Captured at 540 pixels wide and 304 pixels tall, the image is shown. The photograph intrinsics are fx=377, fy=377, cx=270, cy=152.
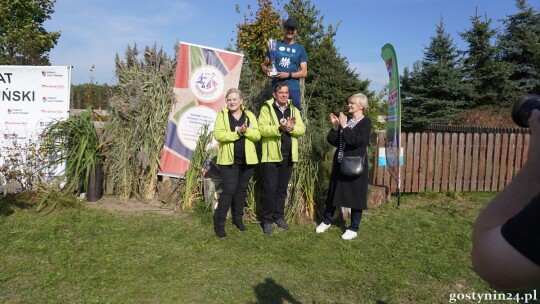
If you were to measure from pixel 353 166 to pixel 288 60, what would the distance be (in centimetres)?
188

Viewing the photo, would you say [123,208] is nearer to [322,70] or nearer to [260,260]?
[260,260]

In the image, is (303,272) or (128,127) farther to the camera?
(128,127)

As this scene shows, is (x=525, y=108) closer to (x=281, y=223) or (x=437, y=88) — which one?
(x=281, y=223)

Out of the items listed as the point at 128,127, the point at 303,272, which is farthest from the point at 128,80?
the point at 303,272

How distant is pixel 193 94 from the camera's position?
6.12m

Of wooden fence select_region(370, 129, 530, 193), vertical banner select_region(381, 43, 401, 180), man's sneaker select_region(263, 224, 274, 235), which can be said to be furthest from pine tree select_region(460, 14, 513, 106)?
man's sneaker select_region(263, 224, 274, 235)

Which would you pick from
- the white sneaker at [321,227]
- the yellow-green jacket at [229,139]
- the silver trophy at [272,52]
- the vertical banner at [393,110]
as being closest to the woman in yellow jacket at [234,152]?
the yellow-green jacket at [229,139]

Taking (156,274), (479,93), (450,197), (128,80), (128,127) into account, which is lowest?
(156,274)

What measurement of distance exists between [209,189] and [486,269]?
461 centimetres

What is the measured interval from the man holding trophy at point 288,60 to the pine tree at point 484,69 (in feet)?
43.8

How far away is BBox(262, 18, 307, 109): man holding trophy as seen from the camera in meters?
5.25

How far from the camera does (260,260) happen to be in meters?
3.92

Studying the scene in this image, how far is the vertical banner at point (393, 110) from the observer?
559cm

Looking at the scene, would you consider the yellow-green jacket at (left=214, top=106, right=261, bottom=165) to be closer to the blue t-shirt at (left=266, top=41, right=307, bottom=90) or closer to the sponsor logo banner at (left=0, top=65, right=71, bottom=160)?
the blue t-shirt at (left=266, top=41, right=307, bottom=90)
